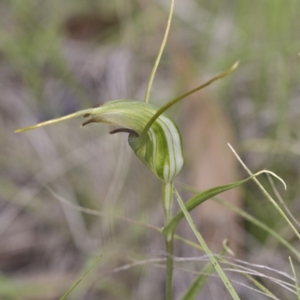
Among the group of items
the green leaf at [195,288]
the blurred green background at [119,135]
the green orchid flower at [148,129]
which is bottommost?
the blurred green background at [119,135]

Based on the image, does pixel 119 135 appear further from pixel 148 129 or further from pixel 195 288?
pixel 148 129

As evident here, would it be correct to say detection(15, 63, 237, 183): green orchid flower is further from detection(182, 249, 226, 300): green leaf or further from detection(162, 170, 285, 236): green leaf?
detection(182, 249, 226, 300): green leaf

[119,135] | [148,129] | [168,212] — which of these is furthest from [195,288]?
[119,135]

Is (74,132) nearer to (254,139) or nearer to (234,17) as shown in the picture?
(254,139)

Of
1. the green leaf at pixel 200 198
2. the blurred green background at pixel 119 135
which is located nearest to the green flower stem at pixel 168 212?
the green leaf at pixel 200 198

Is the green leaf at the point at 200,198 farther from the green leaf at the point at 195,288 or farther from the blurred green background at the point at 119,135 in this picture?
the blurred green background at the point at 119,135

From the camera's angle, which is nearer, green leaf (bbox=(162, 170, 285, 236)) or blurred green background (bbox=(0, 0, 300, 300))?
green leaf (bbox=(162, 170, 285, 236))

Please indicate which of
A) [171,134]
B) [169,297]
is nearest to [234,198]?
[169,297]

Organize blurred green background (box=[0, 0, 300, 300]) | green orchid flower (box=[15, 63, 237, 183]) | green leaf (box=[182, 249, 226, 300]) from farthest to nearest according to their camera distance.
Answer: blurred green background (box=[0, 0, 300, 300])
green leaf (box=[182, 249, 226, 300])
green orchid flower (box=[15, 63, 237, 183])

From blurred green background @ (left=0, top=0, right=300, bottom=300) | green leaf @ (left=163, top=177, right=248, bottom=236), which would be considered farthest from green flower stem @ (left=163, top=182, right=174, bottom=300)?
blurred green background @ (left=0, top=0, right=300, bottom=300)
